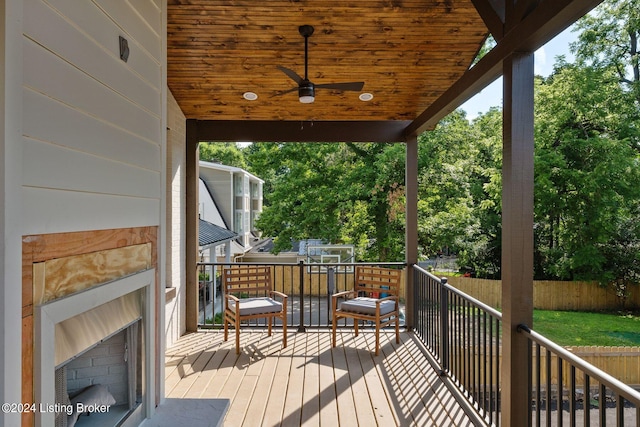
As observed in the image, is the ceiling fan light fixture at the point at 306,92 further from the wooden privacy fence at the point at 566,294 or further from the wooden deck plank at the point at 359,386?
the wooden privacy fence at the point at 566,294

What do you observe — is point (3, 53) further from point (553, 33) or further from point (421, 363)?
point (421, 363)

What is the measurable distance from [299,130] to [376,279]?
2.13 m

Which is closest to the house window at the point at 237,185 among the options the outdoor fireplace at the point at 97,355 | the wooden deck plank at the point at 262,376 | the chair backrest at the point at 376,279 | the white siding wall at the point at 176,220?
the white siding wall at the point at 176,220

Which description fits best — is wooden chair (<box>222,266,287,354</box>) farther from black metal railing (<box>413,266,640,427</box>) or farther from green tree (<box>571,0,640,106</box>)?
green tree (<box>571,0,640,106</box>)

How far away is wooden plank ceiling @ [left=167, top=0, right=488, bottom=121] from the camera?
3547mm

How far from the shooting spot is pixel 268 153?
12.4m

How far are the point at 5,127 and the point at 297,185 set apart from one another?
1082cm

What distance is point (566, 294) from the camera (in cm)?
1214

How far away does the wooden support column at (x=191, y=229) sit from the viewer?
16.8 feet

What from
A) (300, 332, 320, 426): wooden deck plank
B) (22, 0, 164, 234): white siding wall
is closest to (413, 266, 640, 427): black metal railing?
(300, 332, 320, 426): wooden deck plank

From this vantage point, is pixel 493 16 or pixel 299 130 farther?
pixel 299 130

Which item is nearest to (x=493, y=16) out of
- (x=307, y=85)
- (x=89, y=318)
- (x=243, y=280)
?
(x=307, y=85)

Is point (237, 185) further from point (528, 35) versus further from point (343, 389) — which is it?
point (528, 35)

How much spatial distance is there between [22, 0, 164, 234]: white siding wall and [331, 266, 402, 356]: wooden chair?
102 inches
